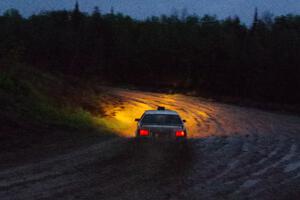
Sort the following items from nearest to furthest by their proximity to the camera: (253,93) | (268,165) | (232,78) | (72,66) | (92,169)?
(92,169), (268,165), (72,66), (253,93), (232,78)

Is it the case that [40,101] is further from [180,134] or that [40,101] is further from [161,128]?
[180,134]

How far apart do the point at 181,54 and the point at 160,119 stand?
65492 mm

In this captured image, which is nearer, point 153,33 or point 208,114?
point 208,114

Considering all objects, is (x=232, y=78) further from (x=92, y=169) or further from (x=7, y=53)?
(x=92, y=169)

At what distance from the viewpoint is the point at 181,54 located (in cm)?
8569

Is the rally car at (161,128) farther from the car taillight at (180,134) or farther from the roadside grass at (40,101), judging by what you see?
the roadside grass at (40,101)

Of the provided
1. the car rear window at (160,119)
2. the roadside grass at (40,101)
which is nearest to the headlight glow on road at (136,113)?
the roadside grass at (40,101)

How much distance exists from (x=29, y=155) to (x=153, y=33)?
8115cm

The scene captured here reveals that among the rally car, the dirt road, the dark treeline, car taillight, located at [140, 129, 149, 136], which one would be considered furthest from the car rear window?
the dark treeline

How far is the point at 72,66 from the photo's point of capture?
58656 millimetres

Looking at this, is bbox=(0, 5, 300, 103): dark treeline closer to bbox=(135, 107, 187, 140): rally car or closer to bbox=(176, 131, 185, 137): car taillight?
bbox=(135, 107, 187, 140): rally car

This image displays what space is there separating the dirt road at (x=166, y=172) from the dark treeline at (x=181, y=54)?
23114 mm

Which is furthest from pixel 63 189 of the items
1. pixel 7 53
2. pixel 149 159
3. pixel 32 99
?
pixel 7 53

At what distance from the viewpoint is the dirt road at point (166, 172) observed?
37.6 feet
